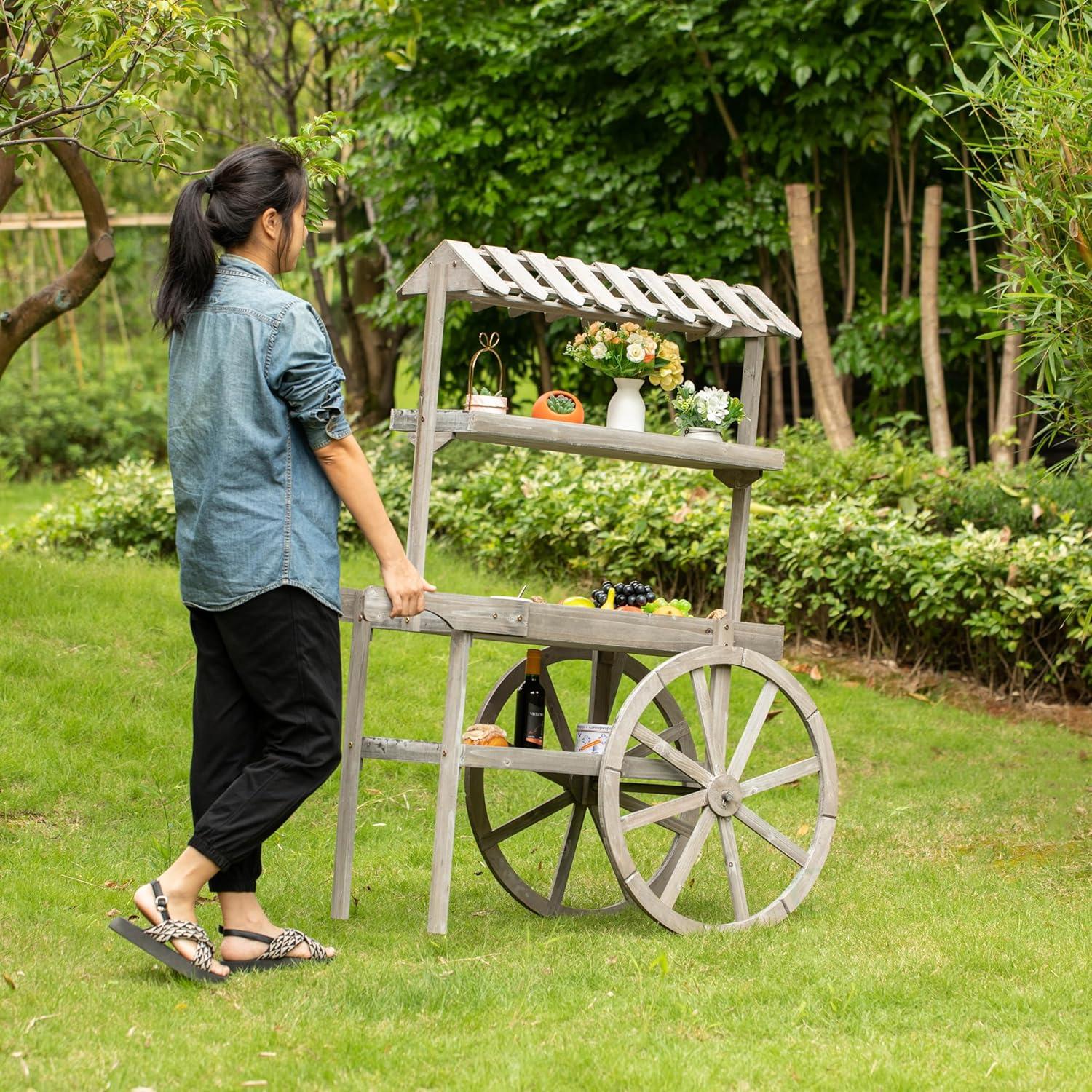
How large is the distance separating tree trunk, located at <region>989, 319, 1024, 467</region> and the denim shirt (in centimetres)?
618

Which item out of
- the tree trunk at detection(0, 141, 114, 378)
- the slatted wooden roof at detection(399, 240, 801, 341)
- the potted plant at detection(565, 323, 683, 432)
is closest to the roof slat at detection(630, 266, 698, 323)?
the slatted wooden roof at detection(399, 240, 801, 341)

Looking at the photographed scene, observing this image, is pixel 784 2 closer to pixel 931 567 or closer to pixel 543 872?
pixel 931 567

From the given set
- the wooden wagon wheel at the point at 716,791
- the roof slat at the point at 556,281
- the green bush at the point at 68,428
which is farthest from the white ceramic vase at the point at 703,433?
the green bush at the point at 68,428

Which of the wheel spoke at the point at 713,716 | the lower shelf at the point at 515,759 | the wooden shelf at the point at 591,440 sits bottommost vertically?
the lower shelf at the point at 515,759

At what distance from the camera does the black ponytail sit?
3.21 meters

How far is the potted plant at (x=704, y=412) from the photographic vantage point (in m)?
4.12

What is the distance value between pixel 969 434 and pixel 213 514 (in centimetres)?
722

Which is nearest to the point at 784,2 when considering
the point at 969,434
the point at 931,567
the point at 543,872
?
the point at 969,434

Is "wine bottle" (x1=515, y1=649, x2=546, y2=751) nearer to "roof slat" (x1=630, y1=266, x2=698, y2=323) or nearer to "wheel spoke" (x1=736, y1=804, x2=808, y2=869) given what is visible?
"wheel spoke" (x1=736, y1=804, x2=808, y2=869)

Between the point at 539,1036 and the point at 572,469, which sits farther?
the point at 572,469

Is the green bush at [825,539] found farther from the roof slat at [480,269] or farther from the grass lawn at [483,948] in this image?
the roof slat at [480,269]

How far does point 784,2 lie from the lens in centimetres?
936

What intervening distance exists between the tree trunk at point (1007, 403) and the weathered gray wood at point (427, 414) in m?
5.53

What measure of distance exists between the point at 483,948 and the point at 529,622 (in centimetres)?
86
